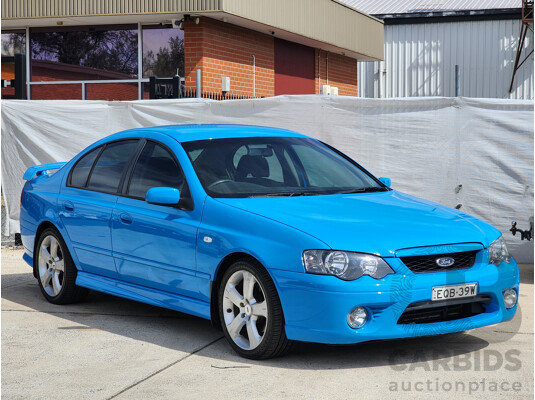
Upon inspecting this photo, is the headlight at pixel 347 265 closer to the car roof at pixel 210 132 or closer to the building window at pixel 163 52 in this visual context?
the car roof at pixel 210 132

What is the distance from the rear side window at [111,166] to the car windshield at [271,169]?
2.38 ft

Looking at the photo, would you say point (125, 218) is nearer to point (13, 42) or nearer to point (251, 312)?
point (251, 312)

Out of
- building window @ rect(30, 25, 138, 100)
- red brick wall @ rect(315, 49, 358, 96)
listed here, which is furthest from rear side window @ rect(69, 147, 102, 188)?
red brick wall @ rect(315, 49, 358, 96)

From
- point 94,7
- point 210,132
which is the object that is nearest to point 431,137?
point 210,132

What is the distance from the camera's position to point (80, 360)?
6094 millimetres

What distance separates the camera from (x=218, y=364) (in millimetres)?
5945

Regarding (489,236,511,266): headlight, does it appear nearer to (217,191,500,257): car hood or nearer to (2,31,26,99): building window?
(217,191,500,257): car hood

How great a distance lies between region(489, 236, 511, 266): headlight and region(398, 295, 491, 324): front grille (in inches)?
10.5

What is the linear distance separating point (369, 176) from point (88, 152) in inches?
96.9

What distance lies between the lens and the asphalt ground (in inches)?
209

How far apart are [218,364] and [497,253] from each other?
202cm

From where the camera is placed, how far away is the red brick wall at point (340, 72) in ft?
78.1

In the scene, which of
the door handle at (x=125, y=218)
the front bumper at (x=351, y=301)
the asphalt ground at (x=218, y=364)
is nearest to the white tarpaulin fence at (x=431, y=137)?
the asphalt ground at (x=218, y=364)

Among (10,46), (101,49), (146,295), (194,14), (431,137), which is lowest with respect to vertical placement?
(146,295)
